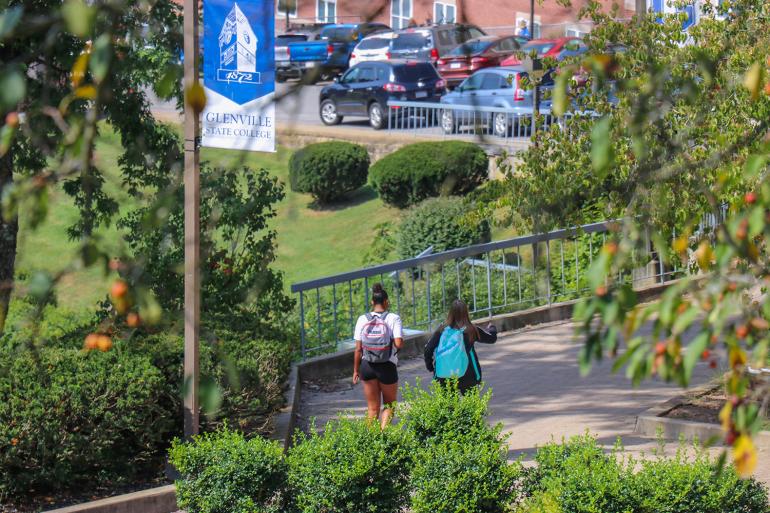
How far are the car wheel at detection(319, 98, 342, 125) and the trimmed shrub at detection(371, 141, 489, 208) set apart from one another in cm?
611

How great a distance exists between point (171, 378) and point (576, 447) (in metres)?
3.46

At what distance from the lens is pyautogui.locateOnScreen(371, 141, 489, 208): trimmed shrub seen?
21094 mm

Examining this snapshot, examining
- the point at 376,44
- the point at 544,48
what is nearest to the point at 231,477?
the point at 544,48

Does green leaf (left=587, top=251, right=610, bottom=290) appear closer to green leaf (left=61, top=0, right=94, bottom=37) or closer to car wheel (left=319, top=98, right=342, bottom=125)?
green leaf (left=61, top=0, right=94, bottom=37)

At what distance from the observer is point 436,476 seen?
267 inches

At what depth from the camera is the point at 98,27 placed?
3.83 m

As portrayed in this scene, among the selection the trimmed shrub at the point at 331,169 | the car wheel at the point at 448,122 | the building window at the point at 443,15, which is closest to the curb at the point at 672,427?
the building window at the point at 443,15

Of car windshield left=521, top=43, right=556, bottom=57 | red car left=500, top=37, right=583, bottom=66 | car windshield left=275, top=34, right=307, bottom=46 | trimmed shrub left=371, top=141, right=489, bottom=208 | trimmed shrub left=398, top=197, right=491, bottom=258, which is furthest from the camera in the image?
car windshield left=275, top=34, right=307, bottom=46

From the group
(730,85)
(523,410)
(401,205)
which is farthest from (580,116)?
(401,205)

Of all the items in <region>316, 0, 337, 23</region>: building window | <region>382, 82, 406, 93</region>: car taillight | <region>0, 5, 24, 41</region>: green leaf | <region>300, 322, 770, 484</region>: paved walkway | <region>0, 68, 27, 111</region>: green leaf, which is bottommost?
<region>300, 322, 770, 484</region>: paved walkway

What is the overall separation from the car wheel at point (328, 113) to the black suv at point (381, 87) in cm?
29

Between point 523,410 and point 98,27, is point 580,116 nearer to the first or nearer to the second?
point 523,410

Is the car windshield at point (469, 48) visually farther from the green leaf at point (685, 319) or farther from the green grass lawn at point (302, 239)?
the green grass lawn at point (302, 239)

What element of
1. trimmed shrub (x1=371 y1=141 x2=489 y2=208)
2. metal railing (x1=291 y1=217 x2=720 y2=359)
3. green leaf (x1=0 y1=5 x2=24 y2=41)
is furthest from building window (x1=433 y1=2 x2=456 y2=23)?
trimmed shrub (x1=371 y1=141 x2=489 y2=208)
